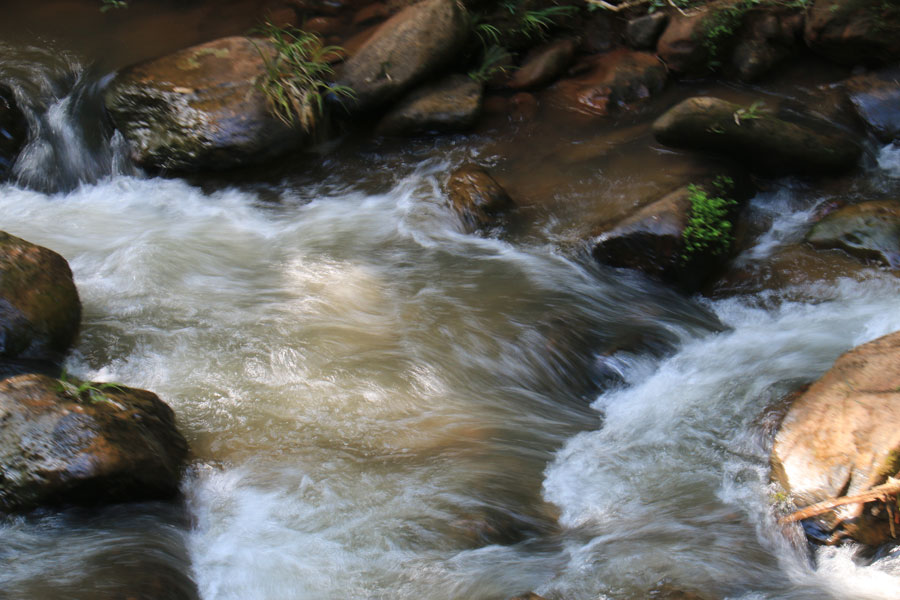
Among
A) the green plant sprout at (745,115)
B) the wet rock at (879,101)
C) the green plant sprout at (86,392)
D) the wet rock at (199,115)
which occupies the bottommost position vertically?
the green plant sprout at (86,392)

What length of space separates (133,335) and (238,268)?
898 mm

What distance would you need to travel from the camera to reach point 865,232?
4633mm

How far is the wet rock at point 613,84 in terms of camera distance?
6.16 metres

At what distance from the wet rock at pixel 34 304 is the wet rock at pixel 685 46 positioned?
16.1ft

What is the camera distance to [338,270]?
4914 millimetres

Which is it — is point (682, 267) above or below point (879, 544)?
above

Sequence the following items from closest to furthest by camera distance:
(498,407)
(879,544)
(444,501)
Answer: (879,544), (444,501), (498,407)

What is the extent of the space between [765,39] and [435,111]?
8.98 ft

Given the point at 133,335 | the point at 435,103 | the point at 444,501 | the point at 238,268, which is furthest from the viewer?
the point at 435,103

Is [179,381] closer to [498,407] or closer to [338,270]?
[338,270]

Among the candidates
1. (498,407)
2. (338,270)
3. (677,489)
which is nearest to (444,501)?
(498,407)

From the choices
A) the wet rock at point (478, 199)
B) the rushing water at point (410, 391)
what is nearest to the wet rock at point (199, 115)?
the rushing water at point (410, 391)

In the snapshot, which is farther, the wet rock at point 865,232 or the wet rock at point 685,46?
the wet rock at point 685,46

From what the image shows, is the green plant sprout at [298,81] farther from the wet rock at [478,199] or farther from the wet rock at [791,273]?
the wet rock at [791,273]
